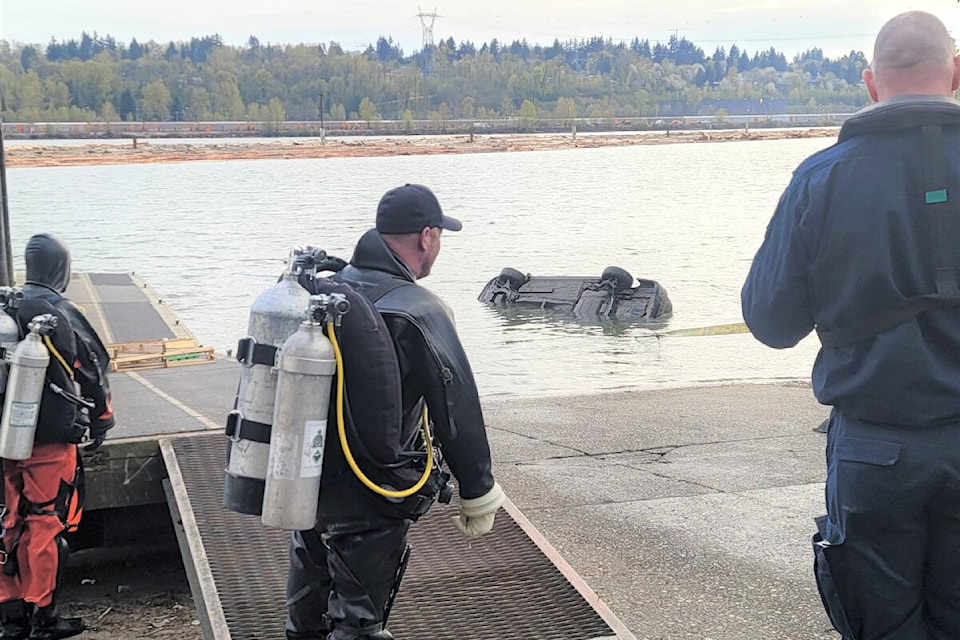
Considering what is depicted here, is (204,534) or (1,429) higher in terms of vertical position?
(1,429)

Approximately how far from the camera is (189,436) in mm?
6414

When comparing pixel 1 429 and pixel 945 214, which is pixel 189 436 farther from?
pixel 945 214

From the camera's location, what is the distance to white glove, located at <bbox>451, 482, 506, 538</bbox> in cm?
348

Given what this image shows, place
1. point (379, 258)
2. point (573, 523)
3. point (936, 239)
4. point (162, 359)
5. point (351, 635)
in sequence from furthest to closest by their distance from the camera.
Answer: point (162, 359) < point (573, 523) < point (379, 258) < point (351, 635) < point (936, 239)

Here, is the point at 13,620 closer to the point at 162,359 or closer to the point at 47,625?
Answer: the point at 47,625

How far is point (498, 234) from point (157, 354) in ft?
158

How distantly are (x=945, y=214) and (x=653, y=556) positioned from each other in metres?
3.17

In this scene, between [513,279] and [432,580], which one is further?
[513,279]

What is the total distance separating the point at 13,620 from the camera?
17.8 feet

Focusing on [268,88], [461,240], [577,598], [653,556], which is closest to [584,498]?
[653,556]

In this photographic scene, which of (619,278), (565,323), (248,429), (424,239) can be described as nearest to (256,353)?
(248,429)

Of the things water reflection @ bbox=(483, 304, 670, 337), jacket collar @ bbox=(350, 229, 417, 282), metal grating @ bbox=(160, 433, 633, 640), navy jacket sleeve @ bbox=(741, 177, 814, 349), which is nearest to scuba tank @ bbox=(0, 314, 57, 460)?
metal grating @ bbox=(160, 433, 633, 640)

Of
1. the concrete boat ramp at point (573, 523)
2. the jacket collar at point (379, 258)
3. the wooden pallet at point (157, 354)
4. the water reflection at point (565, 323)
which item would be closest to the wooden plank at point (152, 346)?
the wooden pallet at point (157, 354)

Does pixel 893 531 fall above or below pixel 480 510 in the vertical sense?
above
